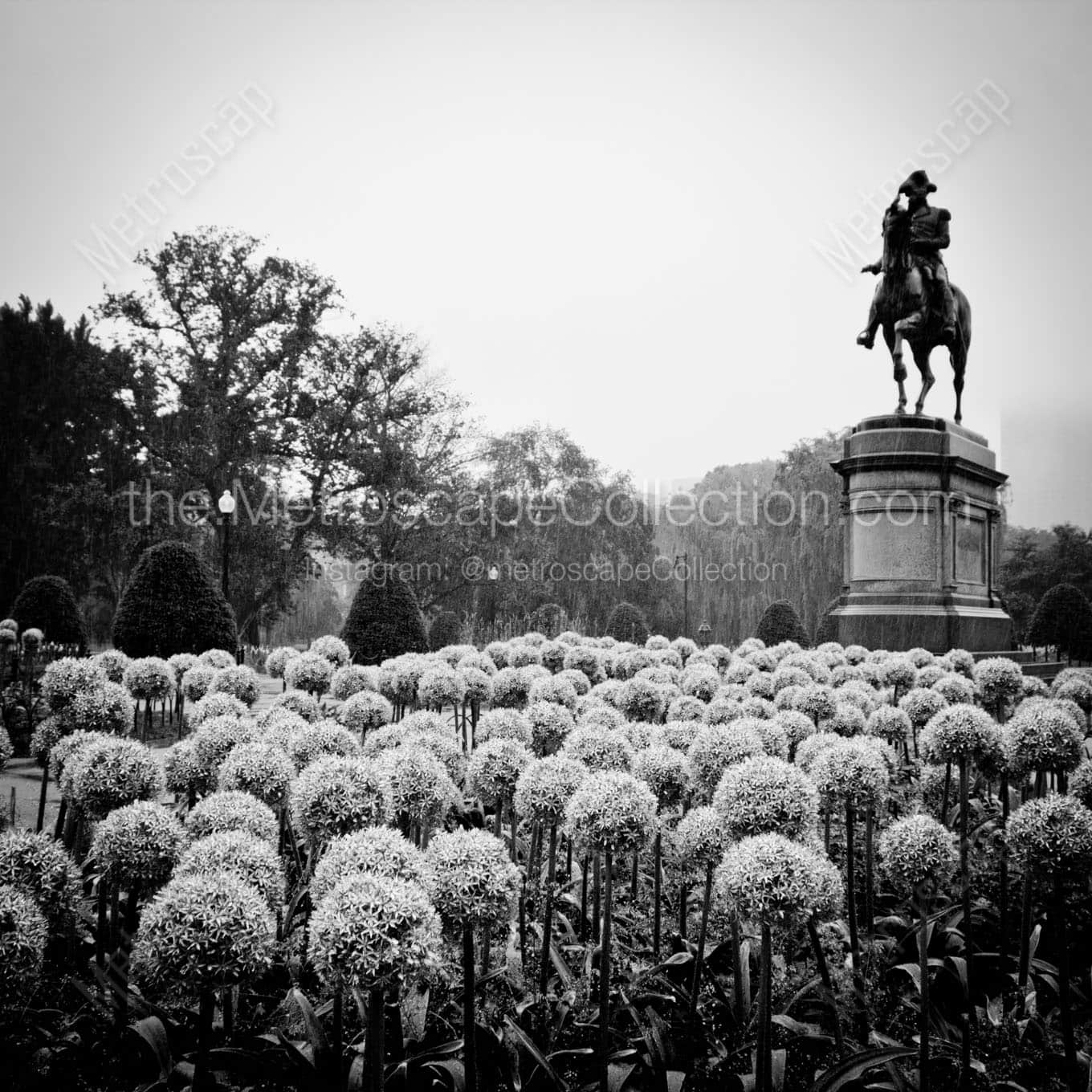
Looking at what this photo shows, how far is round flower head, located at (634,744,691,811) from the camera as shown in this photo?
3176 mm

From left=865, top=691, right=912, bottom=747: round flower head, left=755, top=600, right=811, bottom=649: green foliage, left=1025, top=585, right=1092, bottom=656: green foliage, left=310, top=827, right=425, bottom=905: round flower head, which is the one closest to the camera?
left=310, top=827, right=425, bottom=905: round flower head

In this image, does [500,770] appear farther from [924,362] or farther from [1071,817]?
[924,362]

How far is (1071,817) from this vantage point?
2.46m

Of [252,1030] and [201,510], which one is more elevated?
[201,510]

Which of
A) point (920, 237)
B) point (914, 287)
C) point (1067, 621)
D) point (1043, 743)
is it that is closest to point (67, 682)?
point (1043, 743)

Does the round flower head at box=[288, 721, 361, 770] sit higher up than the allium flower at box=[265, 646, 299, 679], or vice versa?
the allium flower at box=[265, 646, 299, 679]

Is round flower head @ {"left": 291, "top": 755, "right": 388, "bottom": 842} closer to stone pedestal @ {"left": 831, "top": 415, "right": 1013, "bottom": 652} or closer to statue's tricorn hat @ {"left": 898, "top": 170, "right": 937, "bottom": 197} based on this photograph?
stone pedestal @ {"left": 831, "top": 415, "right": 1013, "bottom": 652}

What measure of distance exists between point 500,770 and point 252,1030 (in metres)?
1.30

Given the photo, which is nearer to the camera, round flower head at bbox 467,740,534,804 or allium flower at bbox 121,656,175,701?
round flower head at bbox 467,740,534,804

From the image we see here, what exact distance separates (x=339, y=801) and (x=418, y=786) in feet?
1.25

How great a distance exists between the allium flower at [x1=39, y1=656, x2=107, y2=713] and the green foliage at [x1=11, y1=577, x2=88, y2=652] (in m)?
10.2

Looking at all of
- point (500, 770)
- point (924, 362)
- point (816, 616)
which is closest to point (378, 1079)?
point (500, 770)

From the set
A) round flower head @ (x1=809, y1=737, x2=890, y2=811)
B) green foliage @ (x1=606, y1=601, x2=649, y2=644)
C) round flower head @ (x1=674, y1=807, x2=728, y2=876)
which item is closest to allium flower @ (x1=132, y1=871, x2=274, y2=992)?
round flower head @ (x1=674, y1=807, x2=728, y2=876)

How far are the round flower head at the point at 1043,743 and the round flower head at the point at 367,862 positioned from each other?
117 inches
